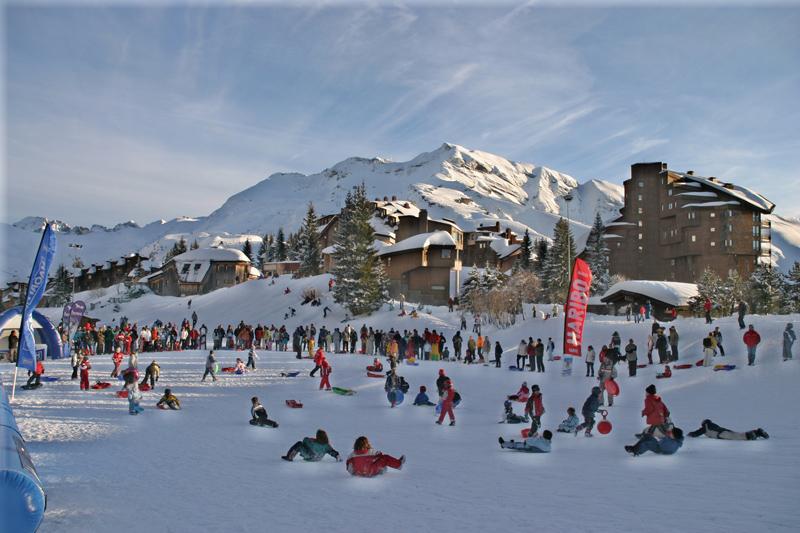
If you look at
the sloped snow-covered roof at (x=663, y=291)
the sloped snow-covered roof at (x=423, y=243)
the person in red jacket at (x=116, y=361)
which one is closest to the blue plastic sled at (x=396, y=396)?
the person in red jacket at (x=116, y=361)

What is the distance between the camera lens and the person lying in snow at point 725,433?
1377 centimetres

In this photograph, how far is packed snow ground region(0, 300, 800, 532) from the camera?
860 cm

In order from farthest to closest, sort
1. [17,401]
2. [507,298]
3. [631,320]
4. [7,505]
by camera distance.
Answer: [507,298], [631,320], [17,401], [7,505]

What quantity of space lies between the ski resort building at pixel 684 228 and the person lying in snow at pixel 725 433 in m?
58.4

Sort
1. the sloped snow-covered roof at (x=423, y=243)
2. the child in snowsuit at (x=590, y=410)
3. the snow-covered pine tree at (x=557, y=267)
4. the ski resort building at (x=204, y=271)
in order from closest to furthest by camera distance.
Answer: the child in snowsuit at (x=590, y=410) < the sloped snow-covered roof at (x=423, y=243) < the snow-covered pine tree at (x=557, y=267) < the ski resort building at (x=204, y=271)

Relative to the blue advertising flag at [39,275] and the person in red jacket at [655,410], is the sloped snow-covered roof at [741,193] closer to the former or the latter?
the person in red jacket at [655,410]

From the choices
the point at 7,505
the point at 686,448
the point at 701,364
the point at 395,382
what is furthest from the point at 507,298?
the point at 7,505

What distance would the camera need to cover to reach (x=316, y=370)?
2634 cm

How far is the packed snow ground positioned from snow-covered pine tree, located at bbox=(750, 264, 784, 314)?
3049 centimetres

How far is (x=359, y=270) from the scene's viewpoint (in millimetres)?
49219

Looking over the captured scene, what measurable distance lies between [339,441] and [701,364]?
16323 mm

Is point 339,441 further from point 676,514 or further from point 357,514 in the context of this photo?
point 676,514

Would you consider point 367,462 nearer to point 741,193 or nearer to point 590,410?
point 590,410

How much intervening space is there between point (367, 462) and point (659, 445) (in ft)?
20.4
